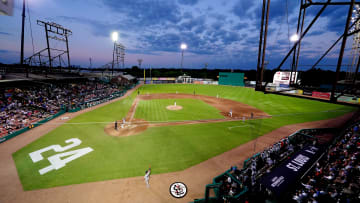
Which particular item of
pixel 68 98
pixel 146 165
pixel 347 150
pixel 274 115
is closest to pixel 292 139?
pixel 347 150

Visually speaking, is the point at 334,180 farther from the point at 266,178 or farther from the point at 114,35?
the point at 114,35

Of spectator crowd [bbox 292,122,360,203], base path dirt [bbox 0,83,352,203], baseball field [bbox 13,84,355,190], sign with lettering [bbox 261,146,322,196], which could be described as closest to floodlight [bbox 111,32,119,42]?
baseball field [bbox 13,84,355,190]

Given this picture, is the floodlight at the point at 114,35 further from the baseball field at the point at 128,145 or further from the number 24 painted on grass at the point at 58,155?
the number 24 painted on grass at the point at 58,155

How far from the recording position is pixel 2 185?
1043 centimetres

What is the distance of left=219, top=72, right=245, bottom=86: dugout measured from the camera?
70.4 metres

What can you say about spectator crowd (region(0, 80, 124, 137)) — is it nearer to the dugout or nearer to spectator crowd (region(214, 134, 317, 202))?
spectator crowd (region(214, 134, 317, 202))

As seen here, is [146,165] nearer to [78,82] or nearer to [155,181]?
[155,181]

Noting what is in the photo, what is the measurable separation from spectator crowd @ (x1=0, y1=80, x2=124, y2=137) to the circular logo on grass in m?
20.4

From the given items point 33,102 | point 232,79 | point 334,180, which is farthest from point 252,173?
point 232,79

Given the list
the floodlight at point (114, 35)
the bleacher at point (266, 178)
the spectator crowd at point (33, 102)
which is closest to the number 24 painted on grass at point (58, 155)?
the spectator crowd at point (33, 102)

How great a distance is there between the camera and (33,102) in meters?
24.8

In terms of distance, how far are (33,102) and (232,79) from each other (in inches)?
2804

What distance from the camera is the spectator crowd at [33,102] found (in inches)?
774

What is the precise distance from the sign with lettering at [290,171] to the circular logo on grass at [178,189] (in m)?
5.30
